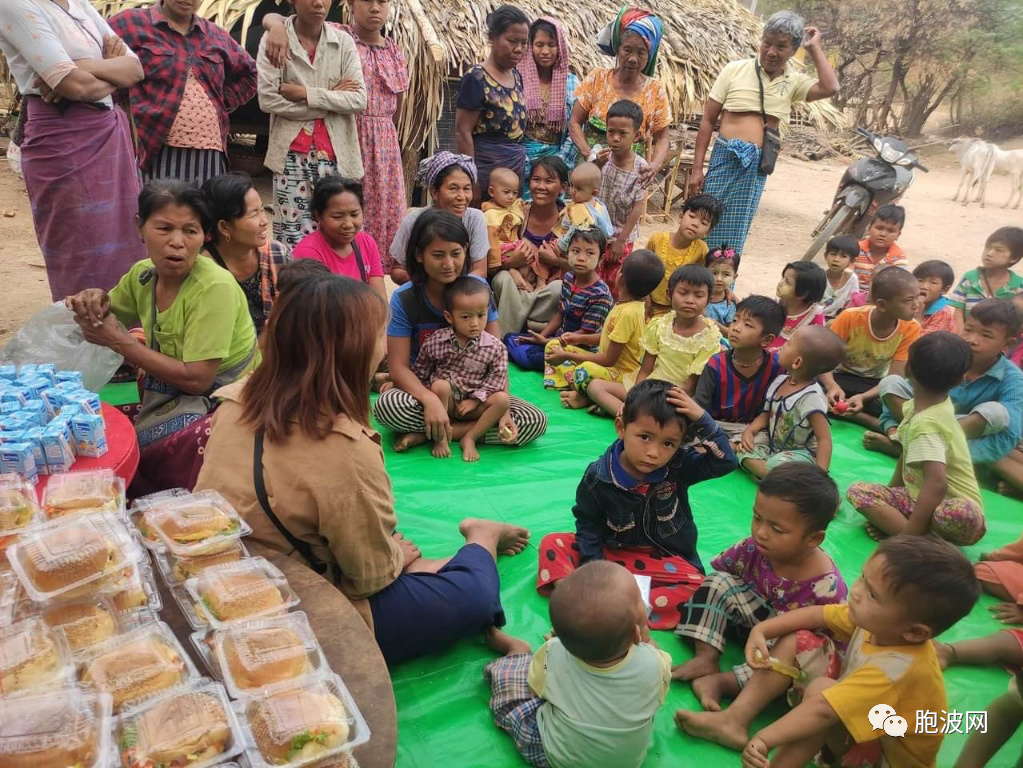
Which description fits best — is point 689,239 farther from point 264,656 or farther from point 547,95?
point 264,656

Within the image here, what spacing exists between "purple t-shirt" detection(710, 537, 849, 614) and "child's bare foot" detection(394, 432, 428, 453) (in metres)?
1.72

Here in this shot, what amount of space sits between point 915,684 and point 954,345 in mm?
1634

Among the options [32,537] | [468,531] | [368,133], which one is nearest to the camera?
[32,537]

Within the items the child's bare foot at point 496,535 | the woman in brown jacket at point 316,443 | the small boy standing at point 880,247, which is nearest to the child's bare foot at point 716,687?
the child's bare foot at point 496,535

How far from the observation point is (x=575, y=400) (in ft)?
13.5

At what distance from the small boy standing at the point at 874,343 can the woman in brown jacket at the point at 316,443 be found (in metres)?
3.14

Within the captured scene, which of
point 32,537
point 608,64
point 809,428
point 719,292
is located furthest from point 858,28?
point 32,537

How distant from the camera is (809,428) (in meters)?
3.31

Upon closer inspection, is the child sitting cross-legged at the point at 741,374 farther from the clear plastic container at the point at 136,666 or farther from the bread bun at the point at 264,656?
the clear plastic container at the point at 136,666

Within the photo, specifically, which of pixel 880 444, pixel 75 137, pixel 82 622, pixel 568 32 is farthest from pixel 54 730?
pixel 568 32

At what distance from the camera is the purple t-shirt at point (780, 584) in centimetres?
213

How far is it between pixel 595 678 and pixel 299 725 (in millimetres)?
785

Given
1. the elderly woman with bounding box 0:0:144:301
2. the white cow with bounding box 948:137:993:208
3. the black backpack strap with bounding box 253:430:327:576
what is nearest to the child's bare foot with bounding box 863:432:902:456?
the black backpack strap with bounding box 253:430:327:576

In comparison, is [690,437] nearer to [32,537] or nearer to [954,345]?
[954,345]
